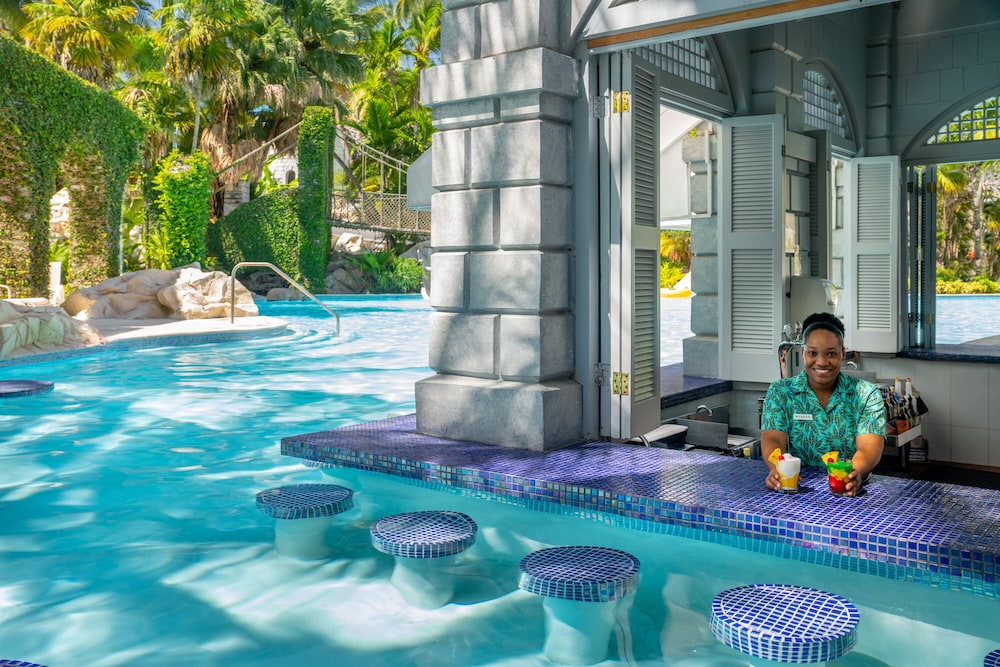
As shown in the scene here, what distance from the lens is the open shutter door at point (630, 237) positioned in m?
5.10

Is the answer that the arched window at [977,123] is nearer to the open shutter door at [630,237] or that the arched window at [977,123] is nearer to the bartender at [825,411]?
the open shutter door at [630,237]

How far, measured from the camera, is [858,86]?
28.3 feet

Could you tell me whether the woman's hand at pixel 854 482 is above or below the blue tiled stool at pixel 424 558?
above

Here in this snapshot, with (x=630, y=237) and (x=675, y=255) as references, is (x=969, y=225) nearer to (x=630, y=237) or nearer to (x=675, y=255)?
(x=675, y=255)

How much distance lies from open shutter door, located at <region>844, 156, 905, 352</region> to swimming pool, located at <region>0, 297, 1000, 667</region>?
510 centimetres

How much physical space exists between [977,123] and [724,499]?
6143mm

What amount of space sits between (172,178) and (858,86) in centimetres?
1992

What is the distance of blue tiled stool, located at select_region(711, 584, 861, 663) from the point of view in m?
2.69

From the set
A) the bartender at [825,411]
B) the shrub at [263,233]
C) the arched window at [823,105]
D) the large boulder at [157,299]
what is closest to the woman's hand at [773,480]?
the bartender at [825,411]

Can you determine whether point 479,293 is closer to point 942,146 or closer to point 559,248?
point 559,248

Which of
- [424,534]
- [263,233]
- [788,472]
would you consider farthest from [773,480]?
[263,233]

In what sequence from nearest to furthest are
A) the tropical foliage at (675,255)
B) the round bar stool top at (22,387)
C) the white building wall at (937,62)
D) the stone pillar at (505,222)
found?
the stone pillar at (505,222), the white building wall at (937,62), the round bar stool top at (22,387), the tropical foliage at (675,255)

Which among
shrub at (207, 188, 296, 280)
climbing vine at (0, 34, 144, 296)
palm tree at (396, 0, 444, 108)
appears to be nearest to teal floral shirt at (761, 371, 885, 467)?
climbing vine at (0, 34, 144, 296)

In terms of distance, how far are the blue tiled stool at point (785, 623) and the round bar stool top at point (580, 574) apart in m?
0.38
